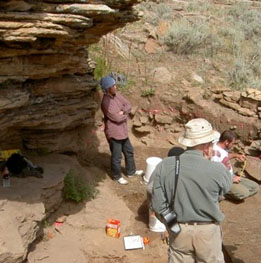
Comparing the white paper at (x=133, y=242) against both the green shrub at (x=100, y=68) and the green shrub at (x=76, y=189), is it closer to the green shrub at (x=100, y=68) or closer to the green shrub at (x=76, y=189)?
the green shrub at (x=76, y=189)

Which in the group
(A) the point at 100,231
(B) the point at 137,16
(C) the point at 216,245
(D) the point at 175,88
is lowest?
(A) the point at 100,231

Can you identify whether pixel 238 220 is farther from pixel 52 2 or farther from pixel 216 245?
pixel 52 2

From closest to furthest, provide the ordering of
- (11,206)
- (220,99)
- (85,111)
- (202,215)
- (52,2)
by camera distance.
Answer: (202,215) → (52,2) → (11,206) → (85,111) → (220,99)

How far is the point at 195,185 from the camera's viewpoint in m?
3.53

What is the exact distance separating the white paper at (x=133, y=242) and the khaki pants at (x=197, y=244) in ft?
6.06

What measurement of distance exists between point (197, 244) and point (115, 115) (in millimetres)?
3415

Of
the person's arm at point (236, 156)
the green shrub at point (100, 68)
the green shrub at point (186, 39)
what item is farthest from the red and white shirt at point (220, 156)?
the green shrub at point (186, 39)

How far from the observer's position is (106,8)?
4.52 meters

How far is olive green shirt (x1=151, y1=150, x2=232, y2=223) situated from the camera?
3508 millimetres

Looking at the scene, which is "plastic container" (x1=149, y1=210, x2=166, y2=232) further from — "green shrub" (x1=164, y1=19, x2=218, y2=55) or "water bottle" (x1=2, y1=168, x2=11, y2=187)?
"green shrub" (x1=164, y1=19, x2=218, y2=55)

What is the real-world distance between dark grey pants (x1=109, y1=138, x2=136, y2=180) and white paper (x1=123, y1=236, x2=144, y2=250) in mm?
1585

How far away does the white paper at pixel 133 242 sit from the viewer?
562 cm

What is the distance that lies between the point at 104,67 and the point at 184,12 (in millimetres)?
5730

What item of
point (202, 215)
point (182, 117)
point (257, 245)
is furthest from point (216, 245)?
point (182, 117)
